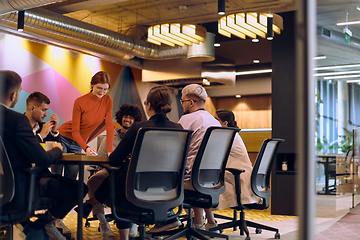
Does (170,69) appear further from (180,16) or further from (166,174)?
(166,174)

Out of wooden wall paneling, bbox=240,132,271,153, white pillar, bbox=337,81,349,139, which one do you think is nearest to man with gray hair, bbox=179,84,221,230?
white pillar, bbox=337,81,349,139

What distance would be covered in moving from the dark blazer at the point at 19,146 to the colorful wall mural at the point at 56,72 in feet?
13.0

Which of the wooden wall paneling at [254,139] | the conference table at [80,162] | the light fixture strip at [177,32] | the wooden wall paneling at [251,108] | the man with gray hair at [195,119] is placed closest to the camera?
the conference table at [80,162]

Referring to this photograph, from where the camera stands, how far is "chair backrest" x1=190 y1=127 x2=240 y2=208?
9.23 feet

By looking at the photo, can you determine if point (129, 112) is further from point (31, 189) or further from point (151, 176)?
point (31, 189)

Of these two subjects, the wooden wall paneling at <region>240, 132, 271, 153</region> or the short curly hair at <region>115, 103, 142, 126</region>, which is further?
the wooden wall paneling at <region>240, 132, 271, 153</region>

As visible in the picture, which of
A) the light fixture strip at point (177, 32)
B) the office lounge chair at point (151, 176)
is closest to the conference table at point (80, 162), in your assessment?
the office lounge chair at point (151, 176)

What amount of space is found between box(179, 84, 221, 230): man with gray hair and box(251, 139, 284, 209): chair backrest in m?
0.48

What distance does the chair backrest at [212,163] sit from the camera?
2.81 m

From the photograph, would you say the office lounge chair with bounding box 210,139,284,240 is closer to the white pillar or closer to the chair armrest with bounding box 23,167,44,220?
the white pillar

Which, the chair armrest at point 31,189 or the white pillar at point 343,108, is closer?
the chair armrest at point 31,189

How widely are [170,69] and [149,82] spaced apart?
2.91 feet

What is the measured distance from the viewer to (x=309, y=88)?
1104 millimetres

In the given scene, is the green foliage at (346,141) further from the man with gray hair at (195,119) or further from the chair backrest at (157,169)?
the chair backrest at (157,169)
